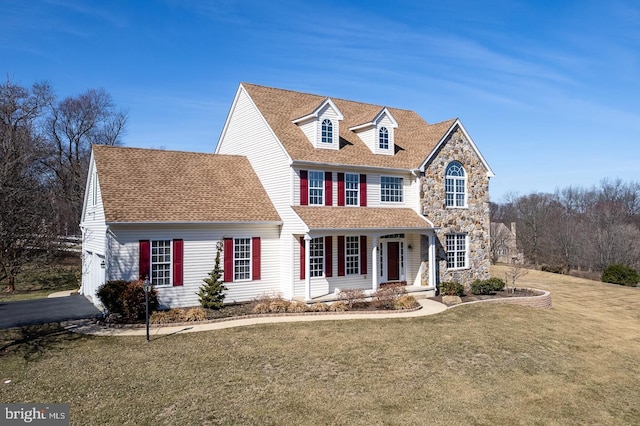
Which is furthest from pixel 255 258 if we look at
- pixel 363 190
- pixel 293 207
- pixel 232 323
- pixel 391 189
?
pixel 391 189

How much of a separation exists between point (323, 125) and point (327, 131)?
375 mm

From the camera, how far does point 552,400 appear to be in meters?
10.9

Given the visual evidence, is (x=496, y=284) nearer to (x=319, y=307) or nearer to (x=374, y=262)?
(x=374, y=262)

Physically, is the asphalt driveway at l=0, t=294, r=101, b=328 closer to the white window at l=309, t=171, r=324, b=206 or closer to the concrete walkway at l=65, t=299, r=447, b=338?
the concrete walkway at l=65, t=299, r=447, b=338

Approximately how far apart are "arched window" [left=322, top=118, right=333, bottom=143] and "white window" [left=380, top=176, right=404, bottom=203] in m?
3.49

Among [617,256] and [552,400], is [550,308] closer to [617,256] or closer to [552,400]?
[552,400]

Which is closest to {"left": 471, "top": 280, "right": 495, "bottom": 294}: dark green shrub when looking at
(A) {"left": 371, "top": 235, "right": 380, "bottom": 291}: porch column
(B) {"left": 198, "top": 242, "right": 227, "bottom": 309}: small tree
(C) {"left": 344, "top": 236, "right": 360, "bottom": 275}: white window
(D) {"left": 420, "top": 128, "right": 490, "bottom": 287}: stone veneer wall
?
(D) {"left": 420, "top": 128, "right": 490, "bottom": 287}: stone veneer wall

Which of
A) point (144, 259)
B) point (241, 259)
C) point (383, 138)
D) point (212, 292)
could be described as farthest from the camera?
point (383, 138)

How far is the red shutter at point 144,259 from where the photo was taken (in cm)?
1778

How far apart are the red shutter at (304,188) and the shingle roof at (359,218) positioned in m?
0.34

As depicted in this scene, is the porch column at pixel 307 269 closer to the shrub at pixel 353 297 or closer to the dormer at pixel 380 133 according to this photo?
the shrub at pixel 353 297

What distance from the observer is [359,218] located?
21.4 meters

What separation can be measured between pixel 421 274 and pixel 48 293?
66.1 ft

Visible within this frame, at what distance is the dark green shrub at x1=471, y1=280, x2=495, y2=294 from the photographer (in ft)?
77.9
